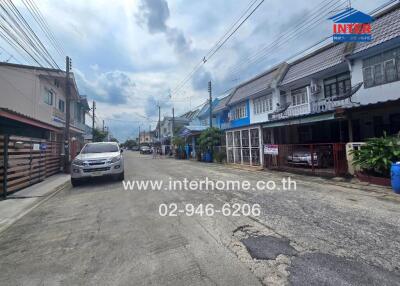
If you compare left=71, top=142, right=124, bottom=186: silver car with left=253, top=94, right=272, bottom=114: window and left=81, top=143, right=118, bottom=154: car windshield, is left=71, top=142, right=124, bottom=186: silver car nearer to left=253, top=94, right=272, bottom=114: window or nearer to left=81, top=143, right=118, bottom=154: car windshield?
left=81, top=143, right=118, bottom=154: car windshield

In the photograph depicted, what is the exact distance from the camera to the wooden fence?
7.88 metres

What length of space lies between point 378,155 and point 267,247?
7151mm

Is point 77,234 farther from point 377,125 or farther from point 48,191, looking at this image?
point 377,125

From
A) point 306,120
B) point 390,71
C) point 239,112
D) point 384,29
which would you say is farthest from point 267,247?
point 239,112

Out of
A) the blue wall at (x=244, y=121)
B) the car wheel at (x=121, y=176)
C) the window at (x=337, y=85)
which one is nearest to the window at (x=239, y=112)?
the blue wall at (x=244, y=121)

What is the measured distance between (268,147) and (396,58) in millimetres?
7822

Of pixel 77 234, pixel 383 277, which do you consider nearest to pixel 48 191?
pixel 77 234

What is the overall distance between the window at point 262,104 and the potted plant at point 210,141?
451cm

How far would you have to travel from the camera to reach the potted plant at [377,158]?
25.7 ft

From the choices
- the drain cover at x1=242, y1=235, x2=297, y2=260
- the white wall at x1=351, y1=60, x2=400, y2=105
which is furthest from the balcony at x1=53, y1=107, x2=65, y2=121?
the white wall at x1=351, y1=60, x2=400, y2=105

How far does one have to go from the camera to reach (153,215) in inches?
212

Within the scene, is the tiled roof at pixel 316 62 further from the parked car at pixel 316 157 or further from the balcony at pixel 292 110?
the parked car at pixel 316 157

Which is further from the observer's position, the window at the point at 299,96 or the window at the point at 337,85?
the window at the point at 299,96

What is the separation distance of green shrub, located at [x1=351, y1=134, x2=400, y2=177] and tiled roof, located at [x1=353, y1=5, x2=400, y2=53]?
21.5ft
